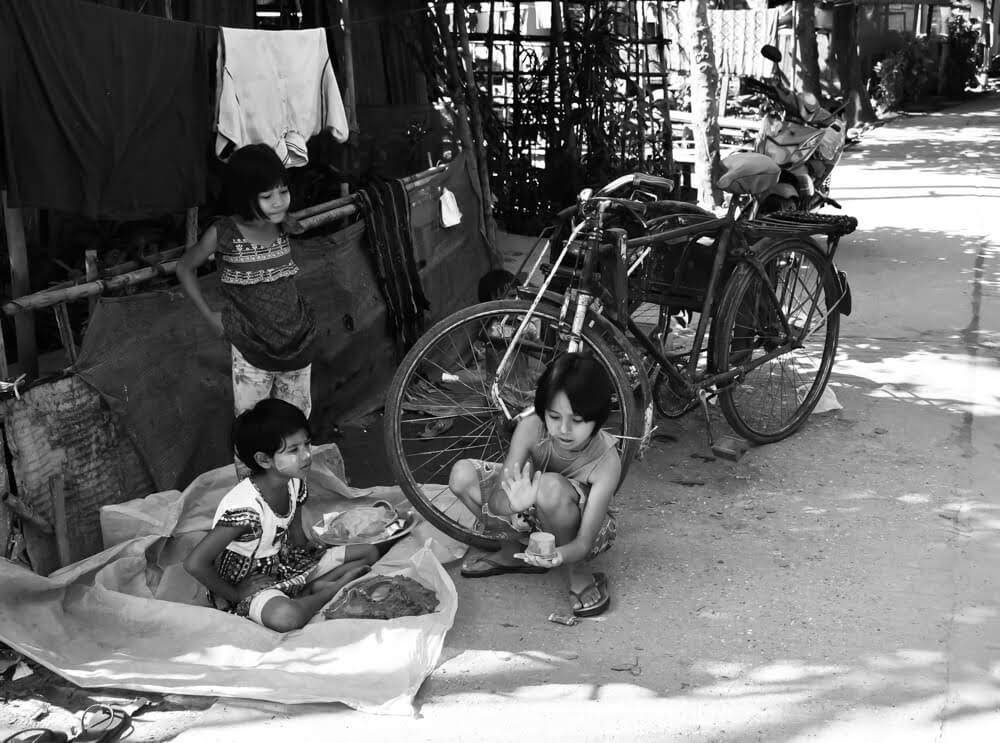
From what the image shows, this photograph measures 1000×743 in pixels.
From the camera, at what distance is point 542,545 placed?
11.9ft

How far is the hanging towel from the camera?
4.53 m

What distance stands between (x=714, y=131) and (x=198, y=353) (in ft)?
23.6

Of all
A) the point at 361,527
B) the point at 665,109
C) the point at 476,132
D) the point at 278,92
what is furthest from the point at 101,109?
the point at 665,109

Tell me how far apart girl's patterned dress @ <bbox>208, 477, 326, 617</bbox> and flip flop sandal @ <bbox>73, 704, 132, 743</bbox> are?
0.55 metres

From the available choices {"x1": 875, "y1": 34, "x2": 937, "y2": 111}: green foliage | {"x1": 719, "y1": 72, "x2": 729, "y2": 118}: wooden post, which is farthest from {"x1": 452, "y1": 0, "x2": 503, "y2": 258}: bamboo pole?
{"x1": 875, "y1": 34, "x2": 937, "y2": 111}: green foliage

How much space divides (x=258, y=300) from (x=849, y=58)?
54.2 feet

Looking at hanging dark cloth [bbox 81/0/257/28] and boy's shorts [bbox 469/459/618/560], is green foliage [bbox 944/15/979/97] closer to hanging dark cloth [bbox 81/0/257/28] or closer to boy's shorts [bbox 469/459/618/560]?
hanging dark cloth [bbox 81/0/257/28]

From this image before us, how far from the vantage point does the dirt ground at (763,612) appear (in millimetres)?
3168

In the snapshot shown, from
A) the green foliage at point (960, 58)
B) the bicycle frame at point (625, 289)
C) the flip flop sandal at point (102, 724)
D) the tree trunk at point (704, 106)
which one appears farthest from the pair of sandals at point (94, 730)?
the green foliage at point (960, 58)

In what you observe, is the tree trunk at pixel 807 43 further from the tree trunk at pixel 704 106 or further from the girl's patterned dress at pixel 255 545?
the girl's patterned dress at pixel 255 545

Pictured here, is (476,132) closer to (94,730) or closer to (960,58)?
(94,730)

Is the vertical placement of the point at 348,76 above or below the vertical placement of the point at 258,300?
above

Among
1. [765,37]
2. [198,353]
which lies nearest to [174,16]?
[198,353]

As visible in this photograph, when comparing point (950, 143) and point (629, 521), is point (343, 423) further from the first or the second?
point (950, 143)
